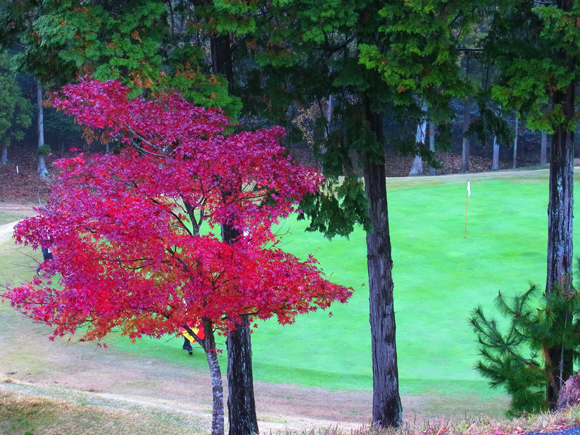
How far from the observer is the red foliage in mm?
7926

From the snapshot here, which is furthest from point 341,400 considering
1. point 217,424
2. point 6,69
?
point 6,69

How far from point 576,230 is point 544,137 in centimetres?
2521

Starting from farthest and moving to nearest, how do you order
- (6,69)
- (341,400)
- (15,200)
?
(6,69), (15,200), (341,400)

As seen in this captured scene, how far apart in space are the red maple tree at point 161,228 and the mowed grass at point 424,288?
5167 millimetres

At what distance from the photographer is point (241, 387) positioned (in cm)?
1087

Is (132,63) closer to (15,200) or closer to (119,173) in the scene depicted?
(119,173)

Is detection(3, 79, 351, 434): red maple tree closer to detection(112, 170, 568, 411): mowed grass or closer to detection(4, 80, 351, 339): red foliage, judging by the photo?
detection(4, 80, 351, 339): red foliage

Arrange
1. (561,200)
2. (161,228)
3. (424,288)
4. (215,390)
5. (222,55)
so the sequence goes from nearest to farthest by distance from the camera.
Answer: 1. (161,228)
2. (215,390)
3. (561,200)
4. (222,55)
5. (424,288)

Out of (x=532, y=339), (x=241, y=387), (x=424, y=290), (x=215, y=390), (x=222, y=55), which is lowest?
(x=424, y=290)

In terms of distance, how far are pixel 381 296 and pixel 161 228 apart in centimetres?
444

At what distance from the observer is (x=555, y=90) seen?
961cm

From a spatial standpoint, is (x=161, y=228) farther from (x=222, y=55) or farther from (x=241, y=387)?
(x=222, y=55)

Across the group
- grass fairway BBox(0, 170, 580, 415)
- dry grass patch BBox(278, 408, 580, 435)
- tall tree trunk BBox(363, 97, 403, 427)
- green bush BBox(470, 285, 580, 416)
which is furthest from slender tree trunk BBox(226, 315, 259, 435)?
dry grass patch BBox(278, 408, 580, 435)

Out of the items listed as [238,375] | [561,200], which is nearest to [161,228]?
[238,375]
